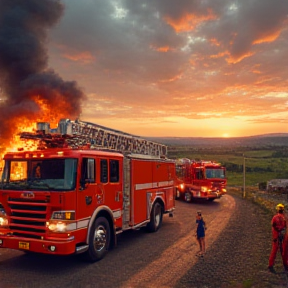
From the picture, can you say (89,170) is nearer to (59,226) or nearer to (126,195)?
(59,226)

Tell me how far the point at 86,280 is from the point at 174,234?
20.0ft

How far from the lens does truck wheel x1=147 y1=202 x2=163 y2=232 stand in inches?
537

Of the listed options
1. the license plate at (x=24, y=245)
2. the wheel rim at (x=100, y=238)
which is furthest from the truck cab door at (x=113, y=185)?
the license plate at (x=24, y=245)

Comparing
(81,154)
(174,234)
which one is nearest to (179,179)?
(174,234)

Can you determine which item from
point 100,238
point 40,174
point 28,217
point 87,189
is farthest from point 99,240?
point 40,174

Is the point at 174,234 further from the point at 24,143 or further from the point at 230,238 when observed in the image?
the point at 24,143

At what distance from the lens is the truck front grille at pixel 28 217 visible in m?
8.38

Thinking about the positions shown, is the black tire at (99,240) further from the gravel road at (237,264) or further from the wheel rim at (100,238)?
the gravel road at (237,264)

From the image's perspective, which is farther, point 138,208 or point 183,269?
point 138,208

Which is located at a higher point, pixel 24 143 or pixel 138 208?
pixel 24 143

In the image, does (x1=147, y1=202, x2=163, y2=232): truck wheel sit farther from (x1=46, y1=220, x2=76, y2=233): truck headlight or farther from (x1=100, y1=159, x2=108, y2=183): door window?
(x1=46, y1=220, x2=76, y2=233): truck headlight

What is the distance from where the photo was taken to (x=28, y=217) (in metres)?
8.58

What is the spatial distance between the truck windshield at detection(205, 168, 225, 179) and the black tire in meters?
16.7

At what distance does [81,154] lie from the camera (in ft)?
29.1
